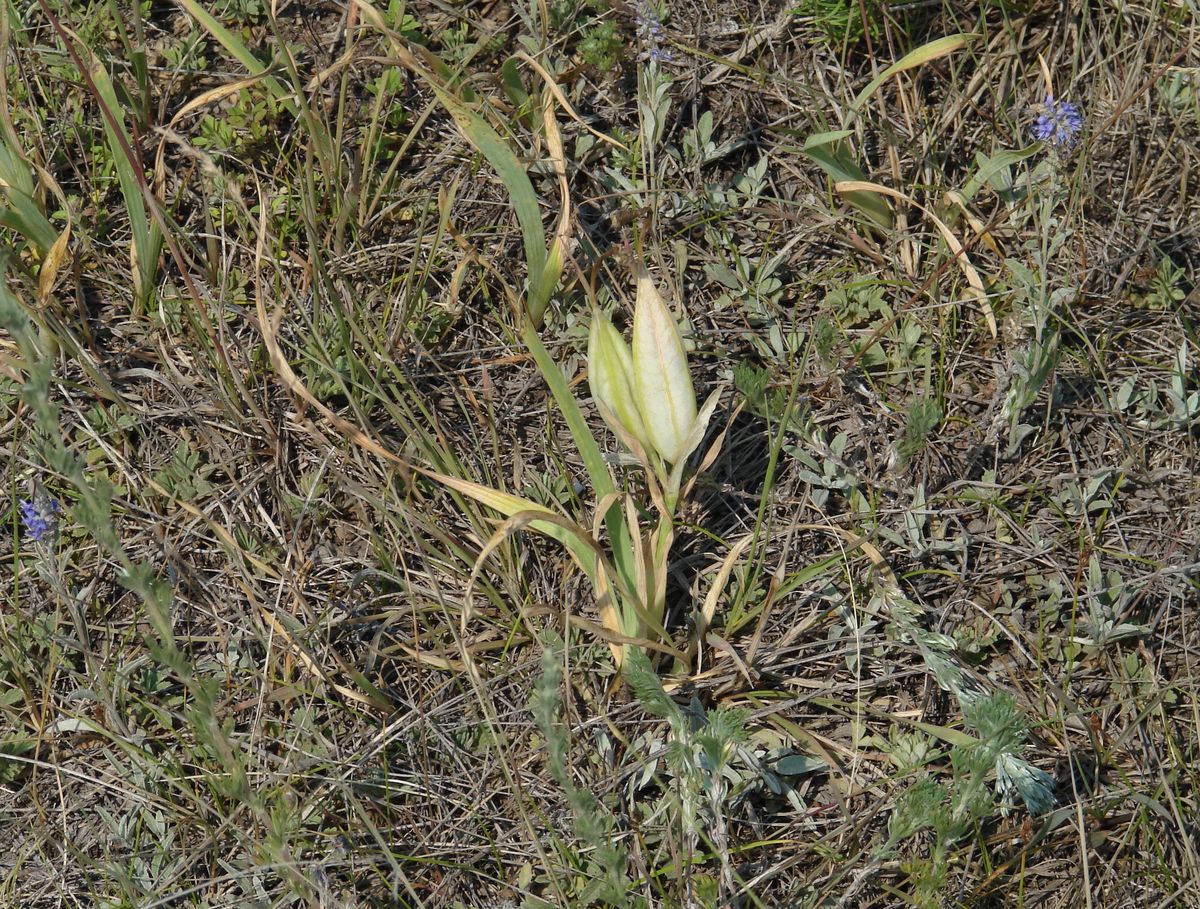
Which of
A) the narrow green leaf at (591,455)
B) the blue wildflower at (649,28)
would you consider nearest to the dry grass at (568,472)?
the narrow green leaf at (591,455)

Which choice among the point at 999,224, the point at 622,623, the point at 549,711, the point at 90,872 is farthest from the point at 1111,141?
the point at 90,872

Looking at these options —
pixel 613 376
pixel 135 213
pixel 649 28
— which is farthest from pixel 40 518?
pixel 649 28

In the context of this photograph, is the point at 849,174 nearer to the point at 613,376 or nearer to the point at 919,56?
the point at 919,56

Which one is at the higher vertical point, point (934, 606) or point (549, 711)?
point (549, 711)

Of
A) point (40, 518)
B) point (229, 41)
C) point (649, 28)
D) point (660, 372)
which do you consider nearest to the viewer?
point (660, 372)

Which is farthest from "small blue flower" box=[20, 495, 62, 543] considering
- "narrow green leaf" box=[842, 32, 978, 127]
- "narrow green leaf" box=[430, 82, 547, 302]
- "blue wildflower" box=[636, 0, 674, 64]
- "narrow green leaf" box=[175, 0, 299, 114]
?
"narrow green leaf" box=[842, 32, 978, 127]

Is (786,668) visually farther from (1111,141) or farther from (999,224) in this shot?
(1111,141)
